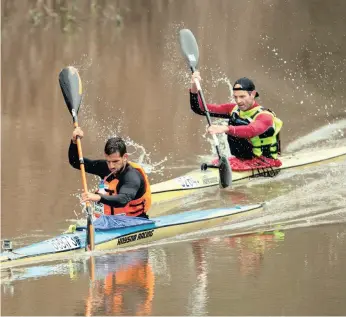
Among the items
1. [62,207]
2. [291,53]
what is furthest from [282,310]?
[291,53]

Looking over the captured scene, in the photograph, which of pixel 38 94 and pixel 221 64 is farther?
pixel 221 64

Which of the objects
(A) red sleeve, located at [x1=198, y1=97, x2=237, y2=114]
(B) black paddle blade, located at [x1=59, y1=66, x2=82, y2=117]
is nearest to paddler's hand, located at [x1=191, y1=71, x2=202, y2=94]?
(A) red sleeve, located at [x1=198, y1=97, x2=237, y2=114]

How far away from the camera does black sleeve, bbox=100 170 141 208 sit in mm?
10438

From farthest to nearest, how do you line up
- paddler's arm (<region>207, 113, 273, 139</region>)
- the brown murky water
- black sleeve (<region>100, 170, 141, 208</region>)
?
paddler's arm (<region>207, 113, 273, 139</region>) → black sleeve (<region>100, 170, 141, 208</region>) → the brown murky water

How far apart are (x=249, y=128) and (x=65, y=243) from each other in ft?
13.2

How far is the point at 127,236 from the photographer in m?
10.8

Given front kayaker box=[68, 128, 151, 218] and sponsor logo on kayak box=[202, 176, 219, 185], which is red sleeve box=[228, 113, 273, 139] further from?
front kayaker box=[68, 128, 151, 218]

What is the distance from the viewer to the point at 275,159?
14.5 m

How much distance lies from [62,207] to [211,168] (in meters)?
2.07

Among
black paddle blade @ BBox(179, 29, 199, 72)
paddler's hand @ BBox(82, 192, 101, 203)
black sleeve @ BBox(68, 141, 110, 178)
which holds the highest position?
black paddle blade @ BBox(179, 29, 199, 72)

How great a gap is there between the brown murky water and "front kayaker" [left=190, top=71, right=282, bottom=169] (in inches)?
12.4

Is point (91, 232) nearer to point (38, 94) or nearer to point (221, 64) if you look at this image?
point (38, 94)

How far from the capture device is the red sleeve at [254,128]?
1379 cm

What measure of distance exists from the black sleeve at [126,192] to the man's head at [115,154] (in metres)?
0.10
